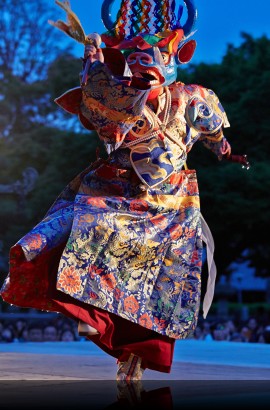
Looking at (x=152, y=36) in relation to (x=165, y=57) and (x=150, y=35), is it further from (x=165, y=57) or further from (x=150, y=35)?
(x=165, y=57)

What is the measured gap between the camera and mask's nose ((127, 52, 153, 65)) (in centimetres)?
469

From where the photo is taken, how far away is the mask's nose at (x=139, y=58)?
4688mm

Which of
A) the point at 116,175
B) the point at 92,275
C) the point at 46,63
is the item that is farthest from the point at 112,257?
the point at 46,63

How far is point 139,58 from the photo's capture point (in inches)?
185

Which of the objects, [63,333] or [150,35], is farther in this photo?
[63,333]

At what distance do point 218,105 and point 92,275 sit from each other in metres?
1.34

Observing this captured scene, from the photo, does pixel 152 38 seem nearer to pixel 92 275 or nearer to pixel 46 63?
pixel 92 275

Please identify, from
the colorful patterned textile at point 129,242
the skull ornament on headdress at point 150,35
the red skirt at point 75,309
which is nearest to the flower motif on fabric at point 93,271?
the colorful patterned textile at point 129,242

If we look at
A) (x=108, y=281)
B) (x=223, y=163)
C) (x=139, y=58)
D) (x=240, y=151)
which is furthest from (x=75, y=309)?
(x=223, y=163)

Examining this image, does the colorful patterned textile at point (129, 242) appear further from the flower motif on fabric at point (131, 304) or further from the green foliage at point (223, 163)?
the green foliage at point (223, 163)

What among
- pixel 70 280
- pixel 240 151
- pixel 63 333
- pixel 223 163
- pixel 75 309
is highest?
pixel 240 151

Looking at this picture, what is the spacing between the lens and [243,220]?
634 inches

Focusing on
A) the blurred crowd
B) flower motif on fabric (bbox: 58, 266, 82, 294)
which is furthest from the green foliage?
flower motif on fabric (bbox: 58, 266, 82, 294)

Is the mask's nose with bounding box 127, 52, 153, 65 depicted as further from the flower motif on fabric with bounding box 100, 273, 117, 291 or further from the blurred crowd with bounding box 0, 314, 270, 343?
the blurred crowd with bounding box 0, 314, 270, 343
